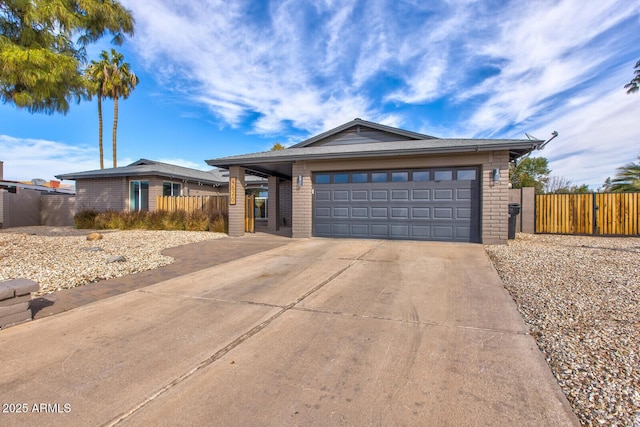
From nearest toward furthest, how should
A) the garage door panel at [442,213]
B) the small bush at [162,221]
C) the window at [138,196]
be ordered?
1. the garage door panel at [442,213]
2. the small bush at [162,221]
3. the window at [138,196]

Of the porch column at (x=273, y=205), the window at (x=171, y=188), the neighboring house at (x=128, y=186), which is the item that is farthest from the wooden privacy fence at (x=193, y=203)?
the porch column at (x=273, y=205)

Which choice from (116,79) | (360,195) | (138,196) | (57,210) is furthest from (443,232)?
(116,79)

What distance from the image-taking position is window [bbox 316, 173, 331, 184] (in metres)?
A: 11.1

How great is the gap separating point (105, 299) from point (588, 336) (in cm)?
602

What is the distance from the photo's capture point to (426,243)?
9562mm

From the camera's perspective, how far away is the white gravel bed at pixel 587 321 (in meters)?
2.10

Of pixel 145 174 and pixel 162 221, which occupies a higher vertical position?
pixel 145 174

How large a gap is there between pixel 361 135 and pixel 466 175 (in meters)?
5.19

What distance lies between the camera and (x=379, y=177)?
10492 mm

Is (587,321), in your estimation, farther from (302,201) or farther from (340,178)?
(302,201)

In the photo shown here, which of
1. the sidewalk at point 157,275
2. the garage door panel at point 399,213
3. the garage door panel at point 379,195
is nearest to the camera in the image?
the sidewalk at point 157,275

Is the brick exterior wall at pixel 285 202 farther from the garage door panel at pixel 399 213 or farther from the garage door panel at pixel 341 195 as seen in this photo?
the garage door panel at pixel 399 213

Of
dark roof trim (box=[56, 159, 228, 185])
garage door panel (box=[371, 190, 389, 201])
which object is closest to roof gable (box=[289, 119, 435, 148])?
garage door panel (box=[371, 190, 389, 201])

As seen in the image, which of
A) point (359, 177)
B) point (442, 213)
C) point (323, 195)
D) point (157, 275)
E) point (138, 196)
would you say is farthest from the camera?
point (138, 196)
